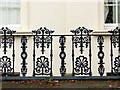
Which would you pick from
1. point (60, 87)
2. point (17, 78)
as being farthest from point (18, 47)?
point (60, 87)

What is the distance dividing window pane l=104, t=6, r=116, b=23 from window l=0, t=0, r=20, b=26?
2561 millimetres

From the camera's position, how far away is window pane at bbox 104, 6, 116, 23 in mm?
11630

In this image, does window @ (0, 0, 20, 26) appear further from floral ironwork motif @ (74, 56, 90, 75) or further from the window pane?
floral ironwork motif @ (74, 56, 90, 75)

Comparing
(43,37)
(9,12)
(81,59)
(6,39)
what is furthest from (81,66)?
(9,12)

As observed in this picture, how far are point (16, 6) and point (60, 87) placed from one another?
4.53m

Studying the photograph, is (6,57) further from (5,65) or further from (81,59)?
(81,59)

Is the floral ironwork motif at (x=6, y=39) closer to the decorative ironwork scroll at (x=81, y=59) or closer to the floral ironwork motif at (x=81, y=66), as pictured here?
the decorative ironwork scroll at (x=81, y=59)

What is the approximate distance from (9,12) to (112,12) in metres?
3.03

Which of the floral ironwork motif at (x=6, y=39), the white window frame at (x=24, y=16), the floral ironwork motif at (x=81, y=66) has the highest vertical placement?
the white window frame at (x=24, y=16)

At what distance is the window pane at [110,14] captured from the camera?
1163cm

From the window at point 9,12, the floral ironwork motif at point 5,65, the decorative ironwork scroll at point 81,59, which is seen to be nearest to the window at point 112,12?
the window at point 9,12

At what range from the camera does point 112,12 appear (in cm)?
1172

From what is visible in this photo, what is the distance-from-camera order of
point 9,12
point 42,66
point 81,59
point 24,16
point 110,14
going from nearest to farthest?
1. point 42,66
2. point 81,59
3. point 24,16
4. point 110,14
5. point 9,12

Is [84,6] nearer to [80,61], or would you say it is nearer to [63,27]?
[63,27]
